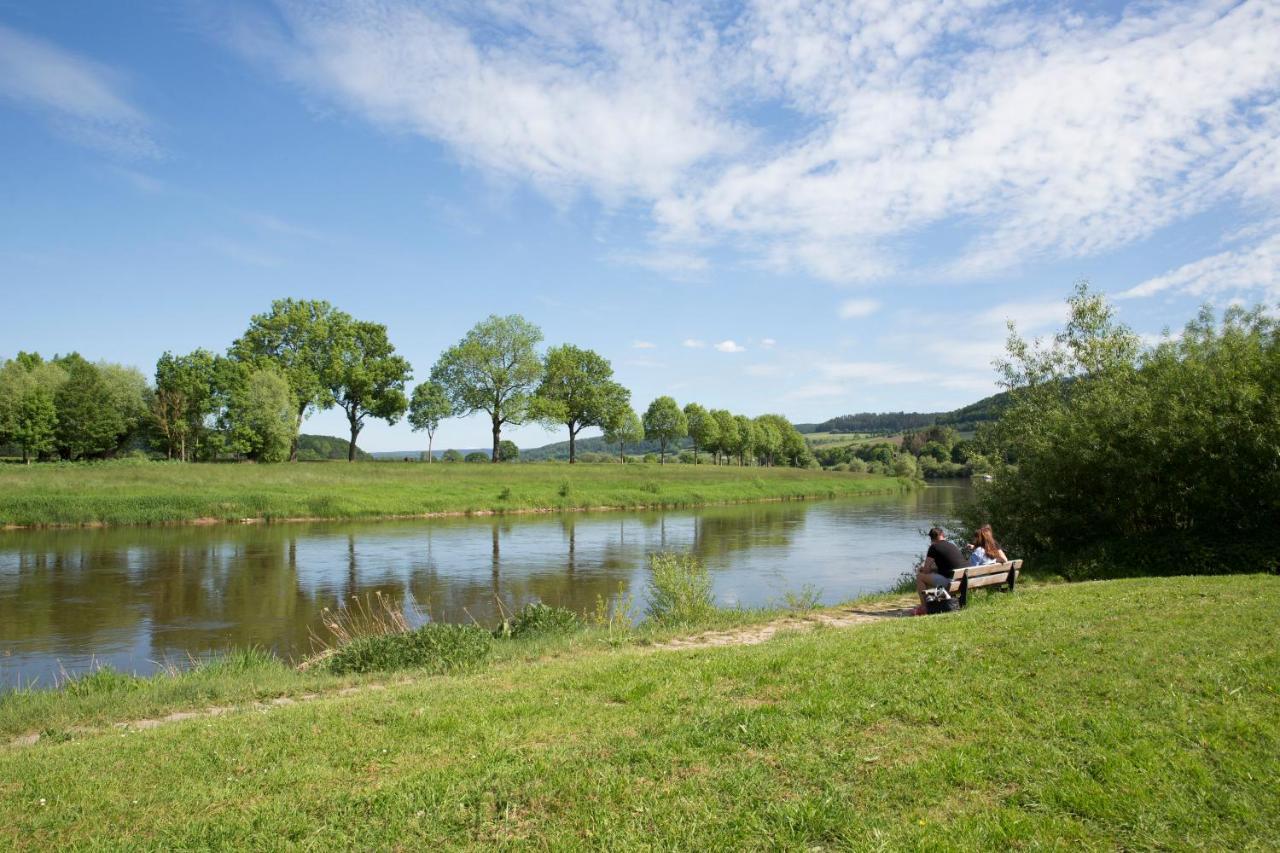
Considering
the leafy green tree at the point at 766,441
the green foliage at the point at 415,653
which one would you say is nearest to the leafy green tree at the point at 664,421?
the leafy green tree at the point at 766,441

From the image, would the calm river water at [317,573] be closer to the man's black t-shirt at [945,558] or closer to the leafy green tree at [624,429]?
the man's black t-shirt at [945,558]

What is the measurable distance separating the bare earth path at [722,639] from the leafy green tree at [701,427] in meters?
90.7

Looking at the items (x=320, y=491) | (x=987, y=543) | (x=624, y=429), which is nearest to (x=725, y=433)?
(x=624, y=429)

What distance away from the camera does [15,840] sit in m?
4.81

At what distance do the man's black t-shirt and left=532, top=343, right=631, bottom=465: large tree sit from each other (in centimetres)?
6223

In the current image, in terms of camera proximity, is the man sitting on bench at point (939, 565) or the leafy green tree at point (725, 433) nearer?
the man sitting on bench at point (939, 565)

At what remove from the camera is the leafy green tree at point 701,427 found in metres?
106

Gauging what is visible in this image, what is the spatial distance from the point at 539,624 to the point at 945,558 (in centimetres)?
727

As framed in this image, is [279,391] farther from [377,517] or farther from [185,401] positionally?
[377,517]

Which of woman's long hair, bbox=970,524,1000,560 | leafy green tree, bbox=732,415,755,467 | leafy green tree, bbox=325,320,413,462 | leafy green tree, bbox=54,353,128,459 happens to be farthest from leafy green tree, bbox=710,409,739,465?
woman's long hair, bbox=970,524,1000,560

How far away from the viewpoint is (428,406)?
6944 centimetres

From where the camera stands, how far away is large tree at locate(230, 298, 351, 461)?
63.4 metres

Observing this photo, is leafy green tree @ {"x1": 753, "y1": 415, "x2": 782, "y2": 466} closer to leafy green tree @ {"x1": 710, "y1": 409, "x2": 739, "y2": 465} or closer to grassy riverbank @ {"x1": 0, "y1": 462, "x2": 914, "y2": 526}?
leafy green tree @ {"x1": 710, "y1": 409, "x2": 739, "y2": 465}

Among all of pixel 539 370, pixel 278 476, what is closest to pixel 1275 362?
pixel 278 476
